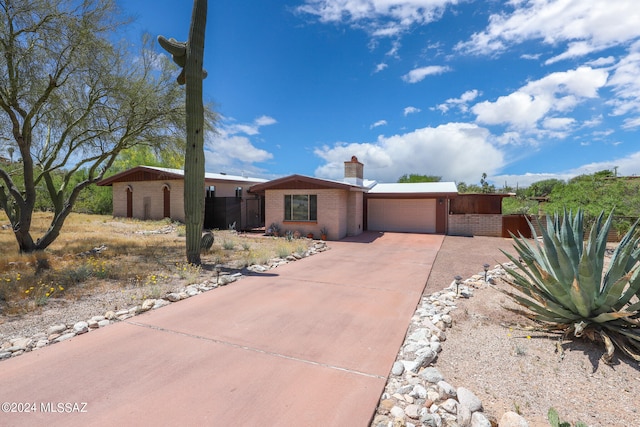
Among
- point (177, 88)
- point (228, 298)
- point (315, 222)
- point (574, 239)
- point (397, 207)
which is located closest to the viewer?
point (574, 239)

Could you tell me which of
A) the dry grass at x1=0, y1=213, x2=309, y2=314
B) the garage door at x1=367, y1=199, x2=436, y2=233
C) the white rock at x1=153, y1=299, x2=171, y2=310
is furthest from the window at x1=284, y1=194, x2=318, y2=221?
the white rock at x1=153, y1=299, x2=171, y2=310

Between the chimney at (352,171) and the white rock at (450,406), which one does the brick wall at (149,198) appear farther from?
the white rock at (450,406)

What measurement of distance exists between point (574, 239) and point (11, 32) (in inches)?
451

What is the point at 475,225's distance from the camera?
16375 mm

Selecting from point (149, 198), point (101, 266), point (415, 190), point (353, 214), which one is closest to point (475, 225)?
point (415, 190)

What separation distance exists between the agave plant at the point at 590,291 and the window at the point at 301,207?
36.2ft

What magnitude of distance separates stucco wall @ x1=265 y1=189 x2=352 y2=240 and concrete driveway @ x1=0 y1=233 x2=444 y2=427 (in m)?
8.50

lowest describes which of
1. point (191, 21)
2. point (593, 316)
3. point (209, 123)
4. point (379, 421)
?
point (379, 421)

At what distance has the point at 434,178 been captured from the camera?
45594 mm

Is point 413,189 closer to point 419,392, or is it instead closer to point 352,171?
point 352,171

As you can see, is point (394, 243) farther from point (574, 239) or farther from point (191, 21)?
point (191, 21)

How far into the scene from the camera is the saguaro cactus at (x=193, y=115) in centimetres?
808

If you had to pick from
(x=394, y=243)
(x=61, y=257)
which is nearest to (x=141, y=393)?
(x=61, y=257)

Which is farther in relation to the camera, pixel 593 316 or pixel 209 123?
pixel 209 123
